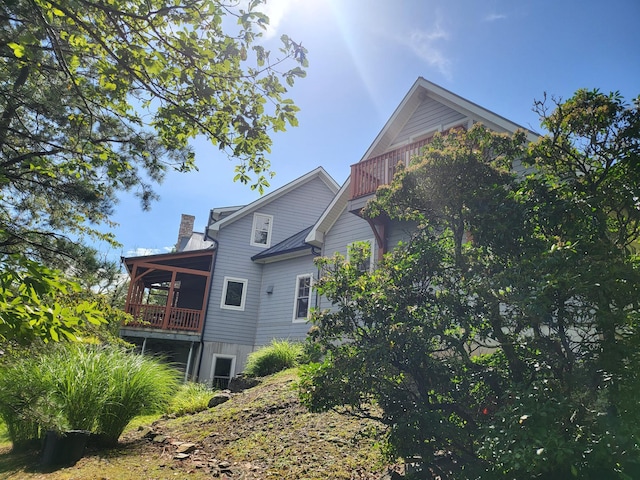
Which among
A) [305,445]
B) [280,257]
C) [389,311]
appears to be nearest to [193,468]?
[305,445]

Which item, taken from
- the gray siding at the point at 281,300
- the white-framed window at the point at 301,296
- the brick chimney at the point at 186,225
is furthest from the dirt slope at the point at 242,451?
the brick chimney at the point at 186,225

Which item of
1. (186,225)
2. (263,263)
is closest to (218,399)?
(263,263)

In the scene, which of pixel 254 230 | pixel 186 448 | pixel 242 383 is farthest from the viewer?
pixel 254 230

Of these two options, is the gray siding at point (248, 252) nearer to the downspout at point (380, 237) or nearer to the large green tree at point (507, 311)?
the downspout at point (380, 237)

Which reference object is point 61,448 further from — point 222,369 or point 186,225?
point 186,225

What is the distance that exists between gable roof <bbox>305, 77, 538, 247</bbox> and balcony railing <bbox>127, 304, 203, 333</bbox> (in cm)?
625

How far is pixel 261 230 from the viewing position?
59.0 feet

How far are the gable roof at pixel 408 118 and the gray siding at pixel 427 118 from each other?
0.38ft

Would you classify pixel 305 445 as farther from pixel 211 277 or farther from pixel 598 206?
pixel 211 277

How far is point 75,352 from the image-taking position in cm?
634

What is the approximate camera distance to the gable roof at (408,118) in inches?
388

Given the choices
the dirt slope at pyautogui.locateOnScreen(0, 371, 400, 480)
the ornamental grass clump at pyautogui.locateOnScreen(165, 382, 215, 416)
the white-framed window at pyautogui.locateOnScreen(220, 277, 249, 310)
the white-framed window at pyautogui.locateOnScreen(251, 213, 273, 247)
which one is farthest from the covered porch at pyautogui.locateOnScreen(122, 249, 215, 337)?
the dirt slope at pyautogui.locateOnScreen(0, 371, 400, 480)

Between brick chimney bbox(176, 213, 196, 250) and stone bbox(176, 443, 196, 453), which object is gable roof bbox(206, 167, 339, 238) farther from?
stone bbox(176, 443, 196, 453)

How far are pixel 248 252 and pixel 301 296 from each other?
3651mm
